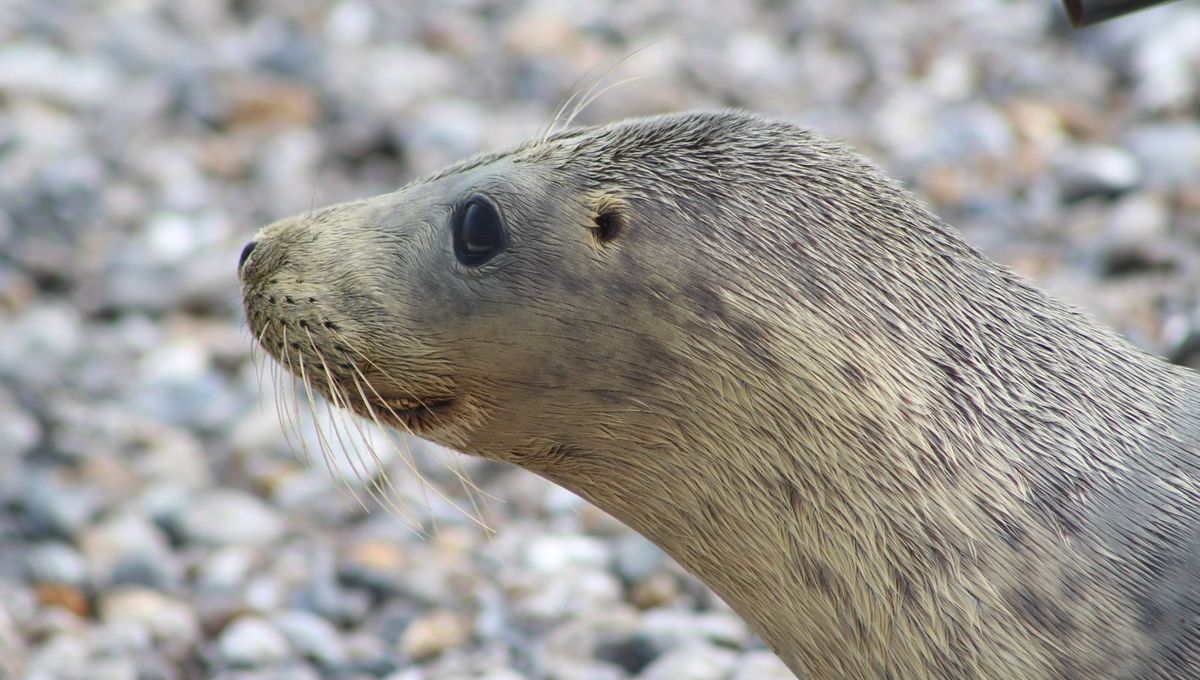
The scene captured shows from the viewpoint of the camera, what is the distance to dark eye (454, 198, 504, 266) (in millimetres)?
2648

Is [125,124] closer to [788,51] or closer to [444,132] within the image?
[444,132]

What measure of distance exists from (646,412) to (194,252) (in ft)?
12.3

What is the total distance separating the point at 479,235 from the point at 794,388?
1.95ft

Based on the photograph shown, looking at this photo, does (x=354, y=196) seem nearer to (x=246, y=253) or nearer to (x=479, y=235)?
(x=246, y=253)

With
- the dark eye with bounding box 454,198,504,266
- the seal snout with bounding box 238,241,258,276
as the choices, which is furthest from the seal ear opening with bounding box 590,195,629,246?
the seal snout with bounding box 238,241,258,276

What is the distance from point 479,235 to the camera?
2.66 metres

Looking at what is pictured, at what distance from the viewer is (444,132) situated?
632 cm

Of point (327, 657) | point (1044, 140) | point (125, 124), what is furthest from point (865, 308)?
point (125, 124)

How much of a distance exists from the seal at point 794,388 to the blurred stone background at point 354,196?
1.16 ft

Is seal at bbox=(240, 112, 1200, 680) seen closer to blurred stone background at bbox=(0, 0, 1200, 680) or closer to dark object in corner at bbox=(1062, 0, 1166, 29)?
blurred stone background at bbox=(0, 0, 1200, 680)

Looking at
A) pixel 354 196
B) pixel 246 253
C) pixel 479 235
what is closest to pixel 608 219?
pixel 479 235

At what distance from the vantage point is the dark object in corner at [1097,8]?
9.23 ft

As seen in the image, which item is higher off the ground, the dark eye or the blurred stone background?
the blurred stone background

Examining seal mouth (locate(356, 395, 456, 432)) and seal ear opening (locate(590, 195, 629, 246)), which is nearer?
seal ear opening (locate(590, 195, 629, 246))
